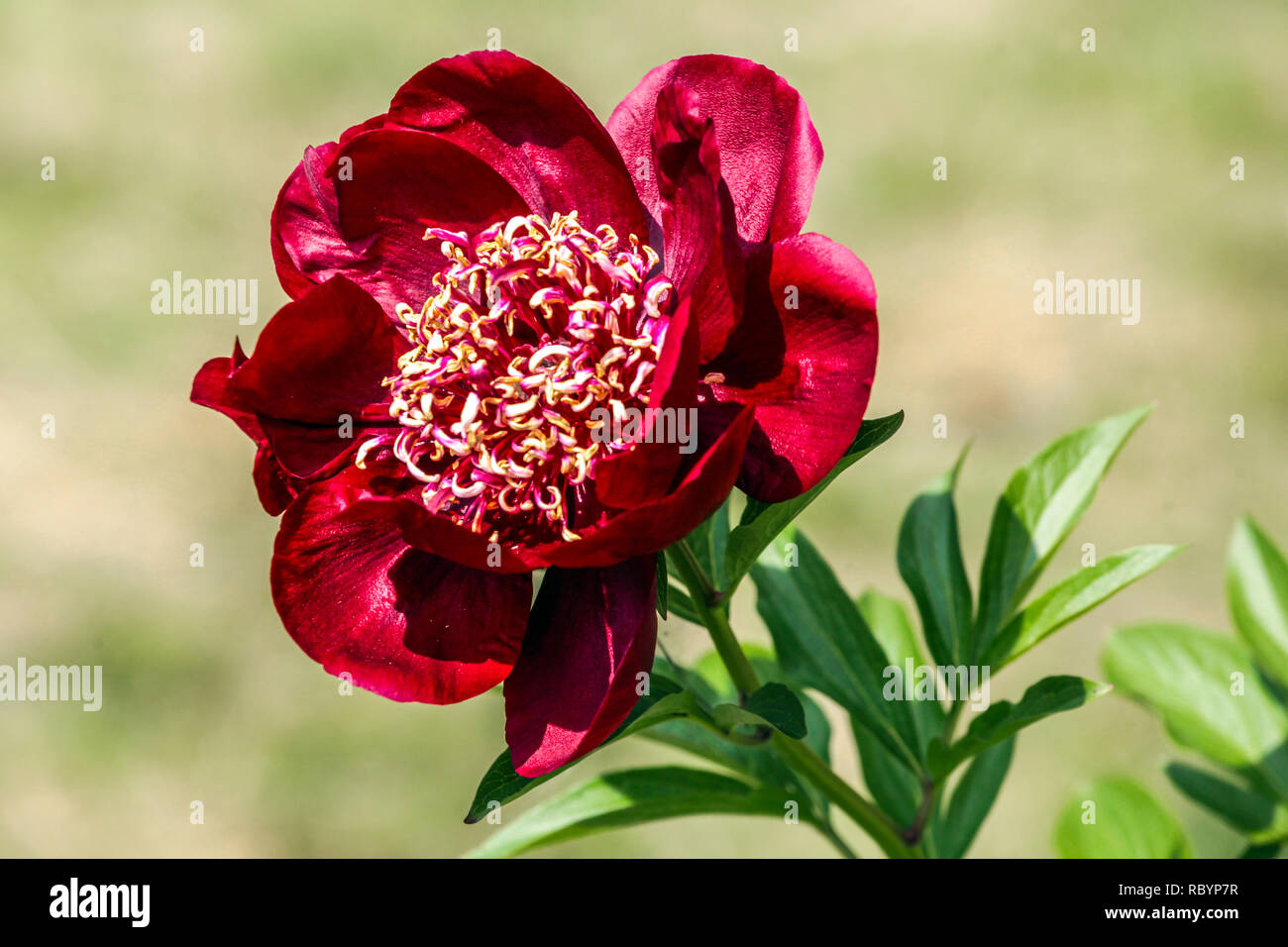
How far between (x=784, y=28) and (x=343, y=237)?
3.52m

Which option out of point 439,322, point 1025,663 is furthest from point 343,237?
point 1025,663

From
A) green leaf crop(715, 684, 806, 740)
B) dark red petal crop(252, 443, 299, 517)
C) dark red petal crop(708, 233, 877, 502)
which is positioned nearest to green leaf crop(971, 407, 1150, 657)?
green leaf crop(715, 684, 806, 740)

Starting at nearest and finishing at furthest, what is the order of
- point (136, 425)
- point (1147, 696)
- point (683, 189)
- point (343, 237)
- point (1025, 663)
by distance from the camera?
point (683, 189) < point (343, 237) < point (1147, 696) < point (1025, 663) < point (136, 425)

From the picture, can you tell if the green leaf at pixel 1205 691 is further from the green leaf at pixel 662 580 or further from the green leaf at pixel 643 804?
the green leaf at pixel 662 580

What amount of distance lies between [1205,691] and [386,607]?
142 centimetres

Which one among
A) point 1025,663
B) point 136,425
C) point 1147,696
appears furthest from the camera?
point 136,425

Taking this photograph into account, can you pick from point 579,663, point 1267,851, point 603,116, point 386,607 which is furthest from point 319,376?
point 603,116

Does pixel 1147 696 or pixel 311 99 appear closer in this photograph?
pixel 1147 696

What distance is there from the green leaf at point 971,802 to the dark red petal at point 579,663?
78 cm

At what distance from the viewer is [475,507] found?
3.99ft

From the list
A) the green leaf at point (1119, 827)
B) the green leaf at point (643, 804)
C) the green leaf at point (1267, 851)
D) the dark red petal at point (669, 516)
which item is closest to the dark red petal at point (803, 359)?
the dark red petal at point (669, 516)

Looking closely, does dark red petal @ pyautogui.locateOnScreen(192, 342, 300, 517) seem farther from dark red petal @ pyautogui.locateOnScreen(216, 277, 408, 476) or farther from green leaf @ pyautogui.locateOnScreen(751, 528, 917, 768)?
green leaf @ pyautogui.locateOnScreen(751, 528, 917, 768)

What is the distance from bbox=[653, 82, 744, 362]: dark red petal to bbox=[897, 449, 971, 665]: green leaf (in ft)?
1.81
